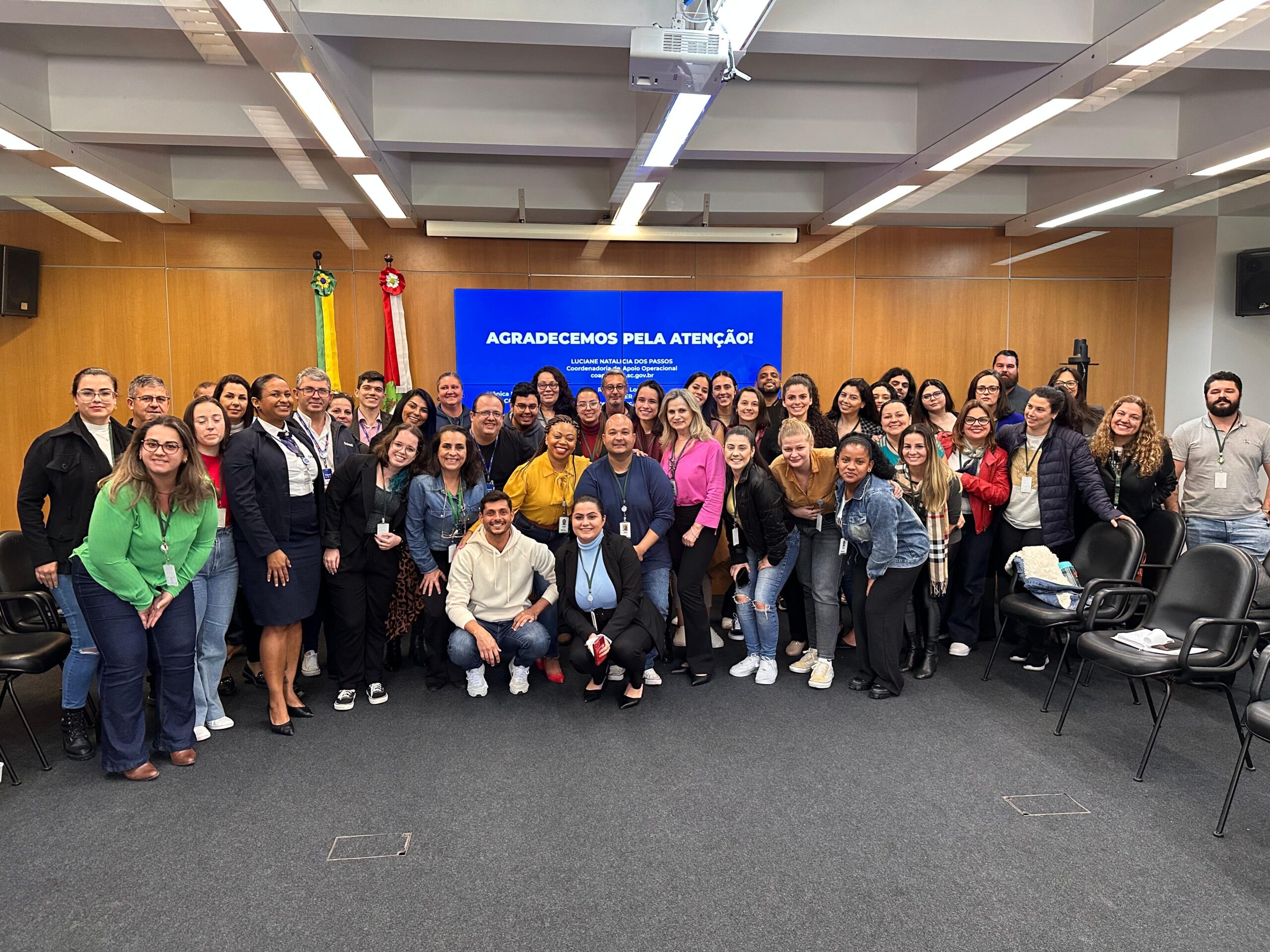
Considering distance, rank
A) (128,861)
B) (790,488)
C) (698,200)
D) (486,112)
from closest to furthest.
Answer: (128,861) → (790,488) → (486,112) → (698,200)

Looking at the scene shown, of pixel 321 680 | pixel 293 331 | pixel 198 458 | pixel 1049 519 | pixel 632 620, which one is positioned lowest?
pixel 321 680

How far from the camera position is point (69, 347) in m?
6.94

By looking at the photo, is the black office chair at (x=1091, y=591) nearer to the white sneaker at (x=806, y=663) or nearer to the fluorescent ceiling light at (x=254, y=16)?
the white sneaker at (x=806, y=663)

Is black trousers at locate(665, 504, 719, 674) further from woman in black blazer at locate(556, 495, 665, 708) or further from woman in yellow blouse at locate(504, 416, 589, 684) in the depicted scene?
woman in yellow blouse at locate(504, 416, 589, 684)

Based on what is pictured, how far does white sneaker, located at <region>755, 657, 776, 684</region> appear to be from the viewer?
4.28 meters

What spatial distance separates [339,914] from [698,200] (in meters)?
6.31

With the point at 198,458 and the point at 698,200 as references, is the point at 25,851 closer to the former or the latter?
the point at 198,458

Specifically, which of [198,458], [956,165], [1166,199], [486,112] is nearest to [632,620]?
[198,458]

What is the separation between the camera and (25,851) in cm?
271

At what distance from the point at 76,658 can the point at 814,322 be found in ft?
21.7

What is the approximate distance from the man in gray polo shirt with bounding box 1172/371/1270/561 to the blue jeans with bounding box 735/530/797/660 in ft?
7.90

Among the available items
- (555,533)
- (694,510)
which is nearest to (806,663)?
(694,510)

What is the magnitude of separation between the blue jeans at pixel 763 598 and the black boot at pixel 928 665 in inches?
32.1

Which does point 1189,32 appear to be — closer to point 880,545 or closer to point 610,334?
point 880,545
